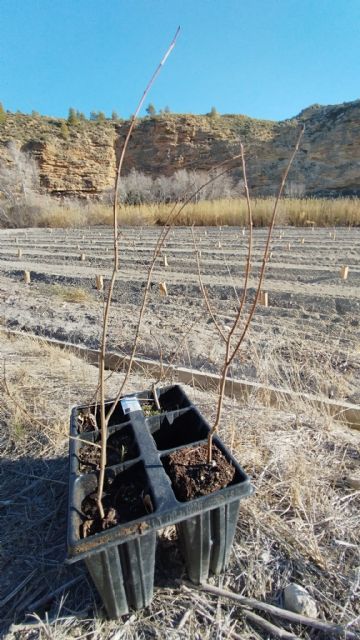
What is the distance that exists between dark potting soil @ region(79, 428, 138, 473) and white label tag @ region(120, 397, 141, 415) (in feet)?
0.27

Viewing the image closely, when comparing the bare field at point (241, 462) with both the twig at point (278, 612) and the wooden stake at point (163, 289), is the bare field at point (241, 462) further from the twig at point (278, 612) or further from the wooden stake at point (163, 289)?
the wooden stake at point (163, 289)

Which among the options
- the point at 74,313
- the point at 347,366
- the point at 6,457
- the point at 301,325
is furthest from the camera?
the point at 74,313

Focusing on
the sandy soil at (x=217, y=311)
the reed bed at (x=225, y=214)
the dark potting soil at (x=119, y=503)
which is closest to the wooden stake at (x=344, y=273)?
the sandy soil at (x=217, y=311)

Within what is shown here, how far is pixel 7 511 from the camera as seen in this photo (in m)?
1.22

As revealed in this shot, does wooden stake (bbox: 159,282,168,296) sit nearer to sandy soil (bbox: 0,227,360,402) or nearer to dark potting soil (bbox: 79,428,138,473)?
sandy soil (bbox: 0,227,360,402)

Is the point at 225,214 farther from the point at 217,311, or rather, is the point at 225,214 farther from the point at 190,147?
the point at 190,147

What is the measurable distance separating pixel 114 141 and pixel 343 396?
31.3m

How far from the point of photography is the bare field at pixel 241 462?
89 centimetres

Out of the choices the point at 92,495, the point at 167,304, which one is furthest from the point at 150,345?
the point at 92,495

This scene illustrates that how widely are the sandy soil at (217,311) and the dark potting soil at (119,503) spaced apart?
0.48m

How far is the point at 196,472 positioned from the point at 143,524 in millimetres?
239

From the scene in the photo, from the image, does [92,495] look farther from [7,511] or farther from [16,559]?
[7,511]

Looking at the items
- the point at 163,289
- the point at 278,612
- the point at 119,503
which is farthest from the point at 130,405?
the point at 163,289

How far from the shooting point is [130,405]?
127 centimetres
